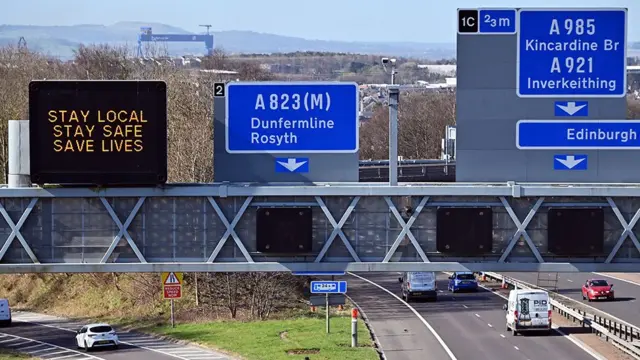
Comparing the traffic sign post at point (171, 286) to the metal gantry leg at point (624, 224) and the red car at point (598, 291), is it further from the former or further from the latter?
the metal gantry leg at point (624, 224)

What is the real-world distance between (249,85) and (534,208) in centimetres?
601

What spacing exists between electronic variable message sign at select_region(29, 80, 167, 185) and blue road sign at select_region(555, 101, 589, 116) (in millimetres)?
7551

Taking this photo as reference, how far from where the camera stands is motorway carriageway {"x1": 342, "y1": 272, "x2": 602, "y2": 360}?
46.3 metres

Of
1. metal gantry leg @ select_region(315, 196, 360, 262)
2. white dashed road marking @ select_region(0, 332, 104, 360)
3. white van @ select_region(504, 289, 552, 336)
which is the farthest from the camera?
white van @ select_region(504, 289, 552, 336)

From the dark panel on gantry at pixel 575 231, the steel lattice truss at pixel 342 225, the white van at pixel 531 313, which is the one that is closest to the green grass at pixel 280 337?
the white van at pixel 531 313

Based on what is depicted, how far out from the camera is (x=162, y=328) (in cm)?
5600

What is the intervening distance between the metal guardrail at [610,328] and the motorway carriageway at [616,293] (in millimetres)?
1764

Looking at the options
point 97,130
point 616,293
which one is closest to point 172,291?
point 97,130

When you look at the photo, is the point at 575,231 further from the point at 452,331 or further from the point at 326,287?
the point at 452,331

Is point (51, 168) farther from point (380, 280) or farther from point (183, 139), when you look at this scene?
point (380, 280)

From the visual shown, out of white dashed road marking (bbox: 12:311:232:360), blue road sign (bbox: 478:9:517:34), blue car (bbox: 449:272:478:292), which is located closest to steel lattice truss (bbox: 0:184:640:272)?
blue road sign (bbox: 478:9:517:34)

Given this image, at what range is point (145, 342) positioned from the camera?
172 ft

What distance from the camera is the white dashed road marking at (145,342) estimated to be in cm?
4756

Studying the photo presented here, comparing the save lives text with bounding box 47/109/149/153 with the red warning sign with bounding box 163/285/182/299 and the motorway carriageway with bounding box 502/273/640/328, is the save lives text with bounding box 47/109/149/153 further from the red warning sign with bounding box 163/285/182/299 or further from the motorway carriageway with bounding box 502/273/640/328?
the motorway carriageway with bounding box 502/273/640/328
